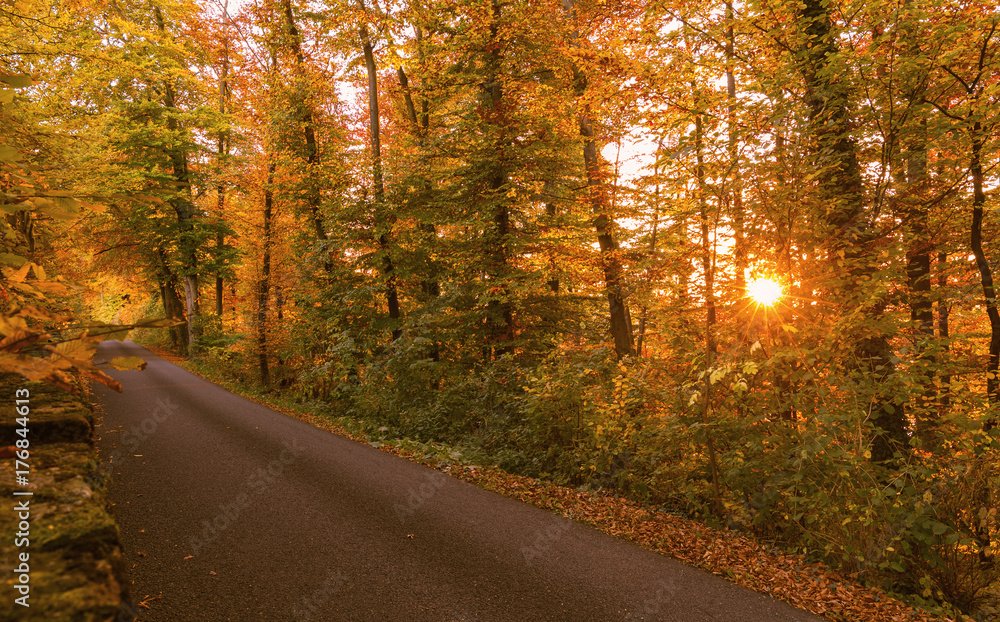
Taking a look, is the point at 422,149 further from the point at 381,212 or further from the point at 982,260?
the point at 982,260

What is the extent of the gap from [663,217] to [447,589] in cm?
784

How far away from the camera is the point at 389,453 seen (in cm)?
859

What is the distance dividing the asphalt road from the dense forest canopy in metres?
2.32

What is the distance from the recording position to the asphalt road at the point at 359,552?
3.83 m

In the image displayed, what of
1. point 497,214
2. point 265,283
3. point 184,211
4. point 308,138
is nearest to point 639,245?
point 497,214

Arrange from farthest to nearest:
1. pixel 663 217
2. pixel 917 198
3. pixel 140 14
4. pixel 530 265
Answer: pixel 140 14 < pixel 530 265 < pixel 663 217 < pixel 917 198

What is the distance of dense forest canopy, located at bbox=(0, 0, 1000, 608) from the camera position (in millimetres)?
5219

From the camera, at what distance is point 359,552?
15.1 ft

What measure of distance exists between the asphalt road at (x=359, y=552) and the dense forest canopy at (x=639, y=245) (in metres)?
2.32

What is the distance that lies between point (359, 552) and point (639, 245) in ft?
39.4

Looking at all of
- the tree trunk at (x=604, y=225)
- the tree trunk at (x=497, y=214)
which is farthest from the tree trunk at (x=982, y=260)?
the tree trunk at (x=497, y=214)

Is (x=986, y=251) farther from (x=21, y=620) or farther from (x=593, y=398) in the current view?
(x=21, y=620)

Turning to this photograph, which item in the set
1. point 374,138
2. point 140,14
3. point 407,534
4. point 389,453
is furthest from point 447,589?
point 140,14

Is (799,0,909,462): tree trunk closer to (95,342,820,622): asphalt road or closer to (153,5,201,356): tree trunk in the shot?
(95,342,820,622): asphalt road
